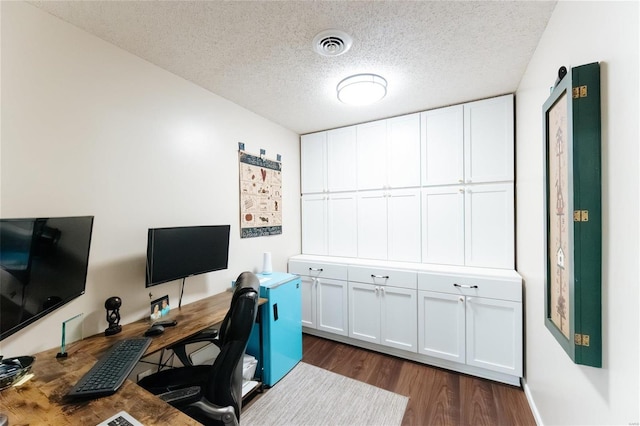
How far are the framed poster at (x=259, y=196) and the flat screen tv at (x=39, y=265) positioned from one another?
136 centimetres

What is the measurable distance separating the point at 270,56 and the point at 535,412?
3105mm

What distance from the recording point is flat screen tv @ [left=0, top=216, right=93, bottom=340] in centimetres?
98

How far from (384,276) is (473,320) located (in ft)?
2.75

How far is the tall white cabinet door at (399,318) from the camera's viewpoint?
8.14ft

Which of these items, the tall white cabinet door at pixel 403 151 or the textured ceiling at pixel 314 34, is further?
the tall white cabinet door at pixel 403 151

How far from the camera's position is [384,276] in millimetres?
2609

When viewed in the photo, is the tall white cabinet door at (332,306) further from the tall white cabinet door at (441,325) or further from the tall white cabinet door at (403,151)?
the tall white cabinet door at (403,151)

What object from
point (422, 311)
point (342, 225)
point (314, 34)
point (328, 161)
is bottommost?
point (422, 311)

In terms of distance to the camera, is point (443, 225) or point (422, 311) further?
point (443, 225)

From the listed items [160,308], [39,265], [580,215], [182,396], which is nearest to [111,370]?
[182,396]

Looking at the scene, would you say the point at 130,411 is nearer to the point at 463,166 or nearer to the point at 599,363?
the point at 599,363

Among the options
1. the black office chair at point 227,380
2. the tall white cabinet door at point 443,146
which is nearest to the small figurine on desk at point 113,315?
the black office chair at point 227,380

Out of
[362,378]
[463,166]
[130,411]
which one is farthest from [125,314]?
[463,166]

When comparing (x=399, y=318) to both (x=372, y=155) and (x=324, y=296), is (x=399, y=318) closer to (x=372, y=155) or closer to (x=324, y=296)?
(x=324, y=296)
